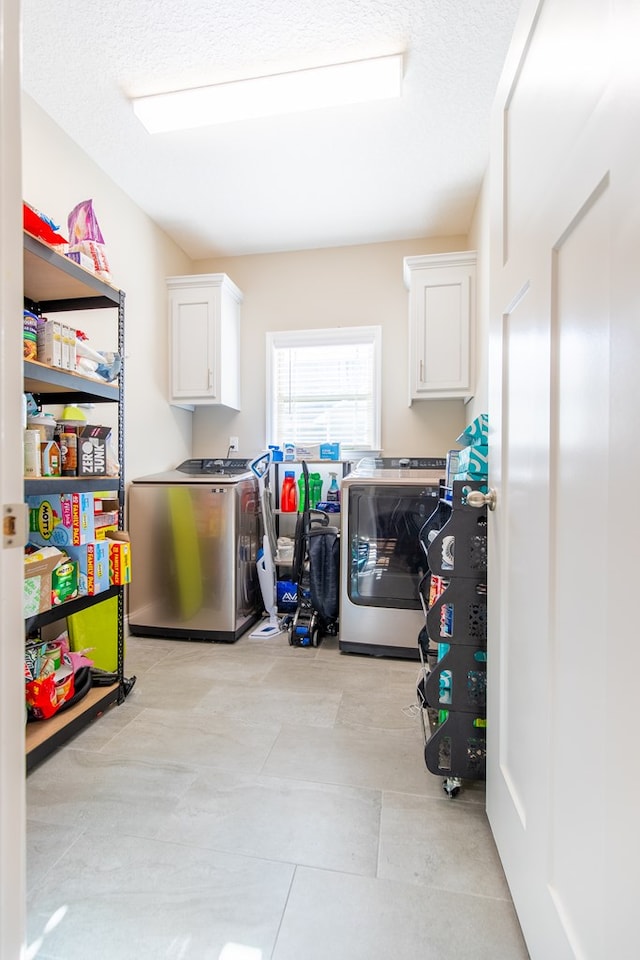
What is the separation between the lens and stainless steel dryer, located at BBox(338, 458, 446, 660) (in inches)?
92.5

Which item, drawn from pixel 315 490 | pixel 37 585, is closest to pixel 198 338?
pixel 315 490

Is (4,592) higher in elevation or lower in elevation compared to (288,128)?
lower

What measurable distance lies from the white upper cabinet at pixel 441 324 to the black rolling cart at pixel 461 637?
178cm

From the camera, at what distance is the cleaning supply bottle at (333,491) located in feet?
10.3

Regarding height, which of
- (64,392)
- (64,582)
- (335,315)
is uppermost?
(335,315)

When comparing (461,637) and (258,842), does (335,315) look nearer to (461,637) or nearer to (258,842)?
(461,637)

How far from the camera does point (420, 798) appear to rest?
1.31m

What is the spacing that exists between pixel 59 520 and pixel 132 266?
1.87 metres

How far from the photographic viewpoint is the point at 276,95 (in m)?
1.91

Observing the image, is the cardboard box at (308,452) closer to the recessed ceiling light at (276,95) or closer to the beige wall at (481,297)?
the beige wall at (481,297)

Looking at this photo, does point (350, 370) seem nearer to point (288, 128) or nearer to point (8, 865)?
point (288, 128)

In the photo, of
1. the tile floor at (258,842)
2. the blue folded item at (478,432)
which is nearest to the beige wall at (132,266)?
the tile floor at (258,842)

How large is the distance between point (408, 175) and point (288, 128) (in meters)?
0.77

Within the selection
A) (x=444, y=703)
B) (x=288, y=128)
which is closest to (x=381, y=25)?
(x=288, y=128)
